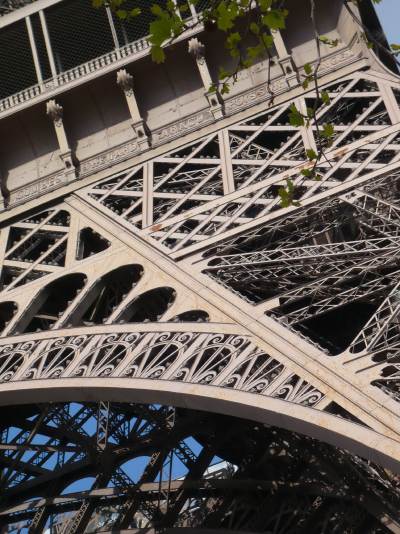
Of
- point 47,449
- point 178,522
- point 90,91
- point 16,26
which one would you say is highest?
point 16,26

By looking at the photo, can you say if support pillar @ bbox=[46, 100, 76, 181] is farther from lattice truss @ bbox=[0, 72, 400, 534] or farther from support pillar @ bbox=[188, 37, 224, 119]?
support pillar @ bbox=[188, 37, 224, 119]

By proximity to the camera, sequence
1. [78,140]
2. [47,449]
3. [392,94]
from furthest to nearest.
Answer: [78,140]
[47,449]
[392,94]

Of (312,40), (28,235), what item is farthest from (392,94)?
(28,235)

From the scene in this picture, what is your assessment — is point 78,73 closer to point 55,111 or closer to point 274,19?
point 55,111

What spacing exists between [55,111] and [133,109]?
1516 millimetres

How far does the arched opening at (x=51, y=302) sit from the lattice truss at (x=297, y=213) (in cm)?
138

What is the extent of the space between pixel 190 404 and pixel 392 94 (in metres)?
7.87

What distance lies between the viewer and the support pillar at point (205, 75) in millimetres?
Result: 20391

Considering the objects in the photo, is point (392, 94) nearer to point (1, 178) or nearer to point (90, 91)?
point (90, 91)

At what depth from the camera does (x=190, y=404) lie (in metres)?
13.3

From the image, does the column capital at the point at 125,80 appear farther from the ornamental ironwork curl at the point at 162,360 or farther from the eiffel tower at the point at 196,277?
the ornamental ironwork curl at the point at 162,360

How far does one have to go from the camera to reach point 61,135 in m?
21.1

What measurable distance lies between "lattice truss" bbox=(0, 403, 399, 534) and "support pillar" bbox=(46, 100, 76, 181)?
4398 mm

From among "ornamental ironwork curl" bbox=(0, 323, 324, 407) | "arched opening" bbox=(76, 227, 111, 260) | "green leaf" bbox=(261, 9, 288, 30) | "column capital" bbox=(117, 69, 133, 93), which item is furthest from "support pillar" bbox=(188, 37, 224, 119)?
"green leaf" bbox=(261, 9, 288, 30)
